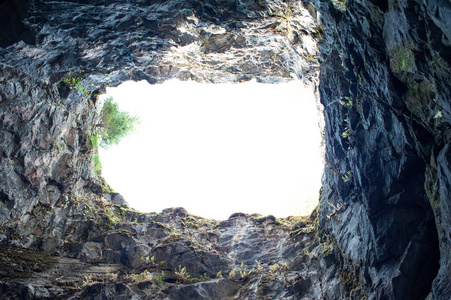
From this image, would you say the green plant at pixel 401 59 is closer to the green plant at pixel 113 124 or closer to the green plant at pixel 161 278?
the green plant at pixel 161 278

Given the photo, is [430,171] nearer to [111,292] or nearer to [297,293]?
[297,293]

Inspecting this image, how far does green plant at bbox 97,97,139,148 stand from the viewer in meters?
16.9

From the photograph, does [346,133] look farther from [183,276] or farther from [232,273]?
[183,276]

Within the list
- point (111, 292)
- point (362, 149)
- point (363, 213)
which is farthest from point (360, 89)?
point (111, 292)

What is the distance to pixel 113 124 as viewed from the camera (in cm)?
1717

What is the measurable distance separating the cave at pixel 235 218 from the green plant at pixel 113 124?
1.70 metres

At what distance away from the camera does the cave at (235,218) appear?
6145 millimetres

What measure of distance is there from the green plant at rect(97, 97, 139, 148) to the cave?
1.70m

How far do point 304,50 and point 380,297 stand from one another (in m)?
8.32

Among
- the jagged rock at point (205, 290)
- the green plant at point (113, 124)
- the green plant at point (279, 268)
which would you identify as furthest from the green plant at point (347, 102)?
the green plant at point (113, 124)

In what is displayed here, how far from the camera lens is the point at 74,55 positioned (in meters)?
11.2

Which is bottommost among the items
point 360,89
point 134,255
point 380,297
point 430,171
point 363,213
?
point 380,297

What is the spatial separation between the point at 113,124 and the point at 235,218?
906cm

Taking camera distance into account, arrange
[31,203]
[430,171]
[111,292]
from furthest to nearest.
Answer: [31,203]
[111,292]
[430,171]
